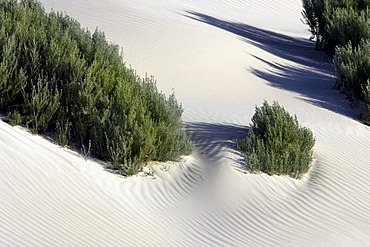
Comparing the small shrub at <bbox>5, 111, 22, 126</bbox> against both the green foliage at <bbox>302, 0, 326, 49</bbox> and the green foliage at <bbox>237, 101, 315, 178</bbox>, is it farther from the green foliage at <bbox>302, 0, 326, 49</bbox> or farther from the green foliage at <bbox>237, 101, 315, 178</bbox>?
the green foliage at <bbox>302, 0, 326, 49</bbox>

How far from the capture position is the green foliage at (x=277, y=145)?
8.38m

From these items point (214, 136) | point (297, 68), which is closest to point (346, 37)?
point (297, 68)

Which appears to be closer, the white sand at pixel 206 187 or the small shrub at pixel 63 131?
the white sand at pixel 206 187

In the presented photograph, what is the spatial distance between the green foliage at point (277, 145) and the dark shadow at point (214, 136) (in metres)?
0.23

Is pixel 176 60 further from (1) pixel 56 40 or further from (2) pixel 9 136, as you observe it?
(2) pixel 9 136

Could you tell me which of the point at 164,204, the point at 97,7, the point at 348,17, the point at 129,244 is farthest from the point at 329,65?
A: the point at 129,244

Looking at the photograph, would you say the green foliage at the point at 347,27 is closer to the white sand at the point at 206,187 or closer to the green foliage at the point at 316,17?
the green foliage at the point at 316,17

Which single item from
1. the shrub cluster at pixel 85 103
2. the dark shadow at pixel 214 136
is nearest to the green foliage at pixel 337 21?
the dark shadow at pixel 214 136

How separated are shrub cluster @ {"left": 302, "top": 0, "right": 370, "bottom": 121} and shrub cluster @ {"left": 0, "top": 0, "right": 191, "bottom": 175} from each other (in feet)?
12.9

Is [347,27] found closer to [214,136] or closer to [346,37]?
[346,37]

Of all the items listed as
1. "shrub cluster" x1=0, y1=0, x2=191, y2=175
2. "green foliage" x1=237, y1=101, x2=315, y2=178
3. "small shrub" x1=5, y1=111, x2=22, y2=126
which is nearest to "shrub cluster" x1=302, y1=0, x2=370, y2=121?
"green foliage" x1=237, y1=101, x2=315, y2=178

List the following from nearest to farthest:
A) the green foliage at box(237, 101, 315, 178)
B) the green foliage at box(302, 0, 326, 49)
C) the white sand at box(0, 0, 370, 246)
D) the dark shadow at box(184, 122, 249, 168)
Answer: the white sand at box(0, 0, 370, 246) < the green foliage at box(237, 101, 315, 178) < the dark shadow at box(184, 122, 249, 168) < the green foliage at box(302, 0, 326, 49)

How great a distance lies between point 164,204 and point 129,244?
1138 mm

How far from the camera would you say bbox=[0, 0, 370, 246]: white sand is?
22.3 ft
